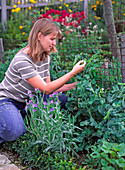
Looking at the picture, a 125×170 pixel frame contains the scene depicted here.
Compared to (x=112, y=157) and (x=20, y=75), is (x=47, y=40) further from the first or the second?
(x=112, y=157)

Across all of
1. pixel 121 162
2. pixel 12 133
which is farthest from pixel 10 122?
pixel 121 162

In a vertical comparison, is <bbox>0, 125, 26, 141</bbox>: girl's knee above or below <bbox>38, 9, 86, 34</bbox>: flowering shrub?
below

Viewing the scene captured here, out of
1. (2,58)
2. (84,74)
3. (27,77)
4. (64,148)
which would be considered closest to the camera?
(64,148)

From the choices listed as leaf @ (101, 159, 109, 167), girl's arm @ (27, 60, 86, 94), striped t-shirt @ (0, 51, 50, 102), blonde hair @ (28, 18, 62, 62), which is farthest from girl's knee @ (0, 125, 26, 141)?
leaf @ (101, 159, 109, 167)

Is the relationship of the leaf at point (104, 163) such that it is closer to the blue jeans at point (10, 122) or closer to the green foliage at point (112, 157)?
the green foliage at point (112, 157)

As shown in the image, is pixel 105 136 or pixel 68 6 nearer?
pixel 105 136

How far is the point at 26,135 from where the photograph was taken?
2561 mm

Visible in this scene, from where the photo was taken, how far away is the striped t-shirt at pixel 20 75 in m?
2.51

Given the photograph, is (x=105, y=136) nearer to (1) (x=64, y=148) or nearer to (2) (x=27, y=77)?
(1) (x=64, y=148)

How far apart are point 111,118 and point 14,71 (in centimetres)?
107

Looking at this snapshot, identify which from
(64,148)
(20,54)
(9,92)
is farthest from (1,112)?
(64,148)

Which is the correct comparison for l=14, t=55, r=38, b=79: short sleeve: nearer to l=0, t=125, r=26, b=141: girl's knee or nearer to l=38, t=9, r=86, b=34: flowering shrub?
l=0, t=125, r=26, b=141: girl's knee

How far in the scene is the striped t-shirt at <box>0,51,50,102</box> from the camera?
2.51 meters

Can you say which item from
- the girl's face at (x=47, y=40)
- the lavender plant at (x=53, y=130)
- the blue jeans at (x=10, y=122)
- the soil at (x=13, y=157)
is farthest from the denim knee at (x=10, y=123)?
the girl's face at (x=47, y=40)
